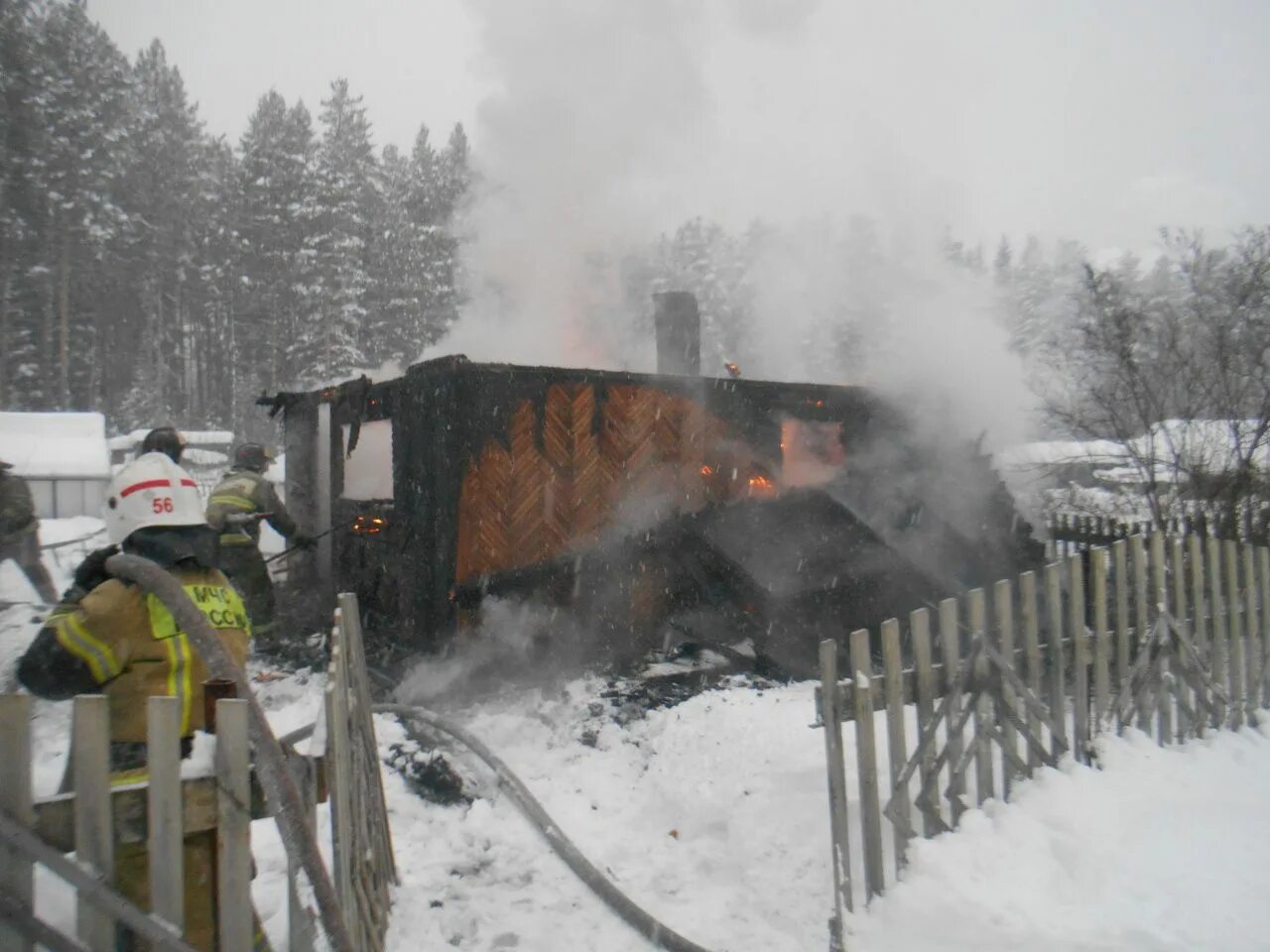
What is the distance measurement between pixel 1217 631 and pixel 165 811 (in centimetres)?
607

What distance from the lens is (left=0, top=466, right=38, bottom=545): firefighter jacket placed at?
768 cm

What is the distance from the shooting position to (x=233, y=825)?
210 centimetres

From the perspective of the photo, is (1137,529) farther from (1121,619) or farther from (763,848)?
(763,848)

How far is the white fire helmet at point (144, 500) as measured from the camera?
9.26 feet

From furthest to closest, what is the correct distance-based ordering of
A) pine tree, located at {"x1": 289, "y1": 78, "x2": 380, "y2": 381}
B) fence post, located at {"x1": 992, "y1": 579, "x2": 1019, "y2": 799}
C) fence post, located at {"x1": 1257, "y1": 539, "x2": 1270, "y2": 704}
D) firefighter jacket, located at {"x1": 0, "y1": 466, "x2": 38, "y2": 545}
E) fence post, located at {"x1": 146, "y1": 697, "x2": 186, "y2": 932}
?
pine tree, located at {"x1": 289, "y1": 78, "x2": 380, "y2": 381} < firefighter jacket, located at {"x1": 0, "y1": 466, "x2": 38, "y2": 545} < fence post, located at {"x1": 1257, "y1": 539, "x2": 1270, "y2": 704} < fence post, located at {"x1": 992, "y1": 579, "x2": 1019, "y2": 799} < fence post, located at {"x1": 146, "y1": 697, "x2": 186, "y2": 932}

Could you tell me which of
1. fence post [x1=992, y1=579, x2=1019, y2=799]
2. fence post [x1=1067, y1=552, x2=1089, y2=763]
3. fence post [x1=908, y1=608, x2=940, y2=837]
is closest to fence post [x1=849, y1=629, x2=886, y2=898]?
fence post [x1=908, y1=608, x2=940, y2=837]

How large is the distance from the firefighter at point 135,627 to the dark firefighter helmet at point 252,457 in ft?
20.5

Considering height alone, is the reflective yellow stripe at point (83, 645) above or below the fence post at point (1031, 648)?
above

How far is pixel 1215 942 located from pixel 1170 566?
2.70 m

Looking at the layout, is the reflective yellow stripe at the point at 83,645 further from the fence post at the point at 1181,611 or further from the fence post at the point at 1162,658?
the fence post at the point at 1181,611

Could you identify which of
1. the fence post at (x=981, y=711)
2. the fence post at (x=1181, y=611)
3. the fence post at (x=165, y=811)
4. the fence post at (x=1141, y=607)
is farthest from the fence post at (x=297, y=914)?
the fence post at (x=1181, y=611)

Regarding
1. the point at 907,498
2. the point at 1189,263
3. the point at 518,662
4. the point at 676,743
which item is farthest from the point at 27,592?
the point at 1189,263

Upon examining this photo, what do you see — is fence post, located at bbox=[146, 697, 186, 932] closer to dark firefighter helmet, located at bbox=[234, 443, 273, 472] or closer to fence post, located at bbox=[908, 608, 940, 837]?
fence post, located at bbox=[908, 608, 940, 837]

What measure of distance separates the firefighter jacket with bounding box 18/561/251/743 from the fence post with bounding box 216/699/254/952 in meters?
0.47
